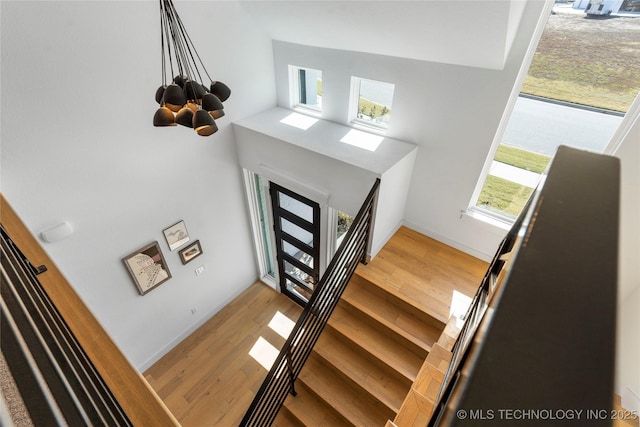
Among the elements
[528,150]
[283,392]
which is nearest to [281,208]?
[283,392]

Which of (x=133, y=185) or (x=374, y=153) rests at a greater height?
(x=374, y=153)

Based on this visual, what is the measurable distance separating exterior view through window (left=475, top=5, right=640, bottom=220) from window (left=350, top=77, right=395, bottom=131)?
127cm

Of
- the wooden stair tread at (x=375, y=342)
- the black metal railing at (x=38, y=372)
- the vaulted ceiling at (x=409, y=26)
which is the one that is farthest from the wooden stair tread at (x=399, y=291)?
the black metal railing at (x=38, y=372)

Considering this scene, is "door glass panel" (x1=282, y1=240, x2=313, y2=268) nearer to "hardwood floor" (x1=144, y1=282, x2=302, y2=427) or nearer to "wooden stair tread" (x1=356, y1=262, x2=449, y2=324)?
"hardwood floor" (x1=144, y1=282, x2=302, y2=427)

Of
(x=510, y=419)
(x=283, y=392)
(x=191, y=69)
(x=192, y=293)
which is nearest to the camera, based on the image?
(x=510, y=419)

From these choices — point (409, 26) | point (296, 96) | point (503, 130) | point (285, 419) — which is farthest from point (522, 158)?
point (285, 419)

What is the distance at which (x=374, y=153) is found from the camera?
10.8 ft

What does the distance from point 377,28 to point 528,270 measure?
9.72 feet

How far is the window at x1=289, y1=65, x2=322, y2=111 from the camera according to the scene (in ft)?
13.2

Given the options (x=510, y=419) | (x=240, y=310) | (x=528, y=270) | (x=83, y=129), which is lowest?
(x=240, y=310)

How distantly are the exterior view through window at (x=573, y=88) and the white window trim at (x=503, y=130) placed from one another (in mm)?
39

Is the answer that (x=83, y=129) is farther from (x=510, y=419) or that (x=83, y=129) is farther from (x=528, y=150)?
(x=528, y=150)

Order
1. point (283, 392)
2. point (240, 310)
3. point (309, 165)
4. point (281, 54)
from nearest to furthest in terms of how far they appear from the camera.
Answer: point (283, 392)
point (309, 165)
point (281, 54)
point (240, 310)

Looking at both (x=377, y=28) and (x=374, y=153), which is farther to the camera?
(x=374, y=153)
